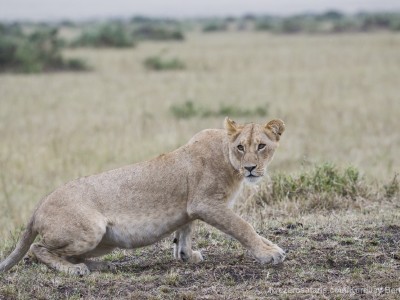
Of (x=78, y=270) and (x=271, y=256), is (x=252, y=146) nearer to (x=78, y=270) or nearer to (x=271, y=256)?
A: (x=271, y=256)

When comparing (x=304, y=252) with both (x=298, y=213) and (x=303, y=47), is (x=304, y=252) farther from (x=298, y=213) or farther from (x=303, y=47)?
(x=303, y=47)

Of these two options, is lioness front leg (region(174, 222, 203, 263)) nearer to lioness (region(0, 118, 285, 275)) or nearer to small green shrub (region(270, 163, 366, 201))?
lioness (region(0, 118, 285, 275))

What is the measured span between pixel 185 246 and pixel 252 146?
1.08 meters

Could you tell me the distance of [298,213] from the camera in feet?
25.5

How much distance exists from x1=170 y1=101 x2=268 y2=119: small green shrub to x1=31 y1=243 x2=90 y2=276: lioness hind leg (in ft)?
37.1

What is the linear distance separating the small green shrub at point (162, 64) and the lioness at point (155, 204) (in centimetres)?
2205

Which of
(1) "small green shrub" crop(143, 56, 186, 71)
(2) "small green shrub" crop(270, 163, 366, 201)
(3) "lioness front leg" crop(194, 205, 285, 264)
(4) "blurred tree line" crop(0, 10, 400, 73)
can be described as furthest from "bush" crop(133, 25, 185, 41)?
(3) "lioness front leg" crop(194, 205, 285, 264)

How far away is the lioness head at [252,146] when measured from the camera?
546 cm

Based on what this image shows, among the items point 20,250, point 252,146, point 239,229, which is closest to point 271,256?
point 239,229

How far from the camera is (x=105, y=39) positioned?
136 ft

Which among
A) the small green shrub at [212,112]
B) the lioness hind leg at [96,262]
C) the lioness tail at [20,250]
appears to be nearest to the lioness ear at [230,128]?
the lioness hind leg at [96,262]

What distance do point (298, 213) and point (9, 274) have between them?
303 cm

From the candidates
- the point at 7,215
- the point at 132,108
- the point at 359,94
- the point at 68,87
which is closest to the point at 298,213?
the point at 7,215

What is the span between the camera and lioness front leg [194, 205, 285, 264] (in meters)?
5.66
